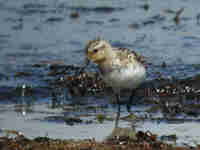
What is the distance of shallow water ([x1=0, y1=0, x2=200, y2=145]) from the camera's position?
36.0 feet

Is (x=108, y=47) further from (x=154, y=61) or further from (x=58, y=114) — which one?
(x=154, y=61)

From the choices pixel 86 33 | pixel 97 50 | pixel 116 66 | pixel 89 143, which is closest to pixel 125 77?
pixel 116 66

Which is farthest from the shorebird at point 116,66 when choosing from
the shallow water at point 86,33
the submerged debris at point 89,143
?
the submerged debris at point 89,143

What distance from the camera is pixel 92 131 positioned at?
24.7ft

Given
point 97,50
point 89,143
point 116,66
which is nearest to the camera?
point 89,143

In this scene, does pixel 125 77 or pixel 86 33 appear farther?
pixel 86 33

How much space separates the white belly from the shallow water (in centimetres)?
103

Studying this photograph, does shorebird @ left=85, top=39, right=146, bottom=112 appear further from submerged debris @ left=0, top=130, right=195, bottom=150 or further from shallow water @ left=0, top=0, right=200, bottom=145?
submerged debris @ left=0, top=130, right=195, bottom=150

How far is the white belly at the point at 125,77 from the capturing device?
8211mm

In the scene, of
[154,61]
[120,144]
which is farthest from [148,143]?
[154,61]

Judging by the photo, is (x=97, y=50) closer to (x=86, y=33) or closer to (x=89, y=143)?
(x=89, y=143)

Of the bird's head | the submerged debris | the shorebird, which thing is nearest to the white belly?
the shorebird

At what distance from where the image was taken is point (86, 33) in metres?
13.5

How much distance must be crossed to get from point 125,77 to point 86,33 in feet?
17.7
